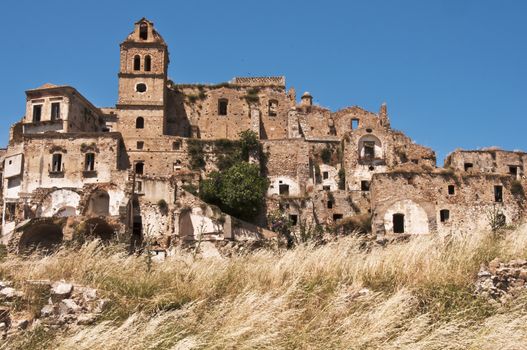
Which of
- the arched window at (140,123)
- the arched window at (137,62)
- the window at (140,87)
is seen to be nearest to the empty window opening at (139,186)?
the arched window at (140,123)

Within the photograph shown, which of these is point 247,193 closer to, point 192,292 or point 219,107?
point 219,107

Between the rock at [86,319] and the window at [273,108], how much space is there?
4549 cm

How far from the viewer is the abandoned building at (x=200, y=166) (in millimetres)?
35031

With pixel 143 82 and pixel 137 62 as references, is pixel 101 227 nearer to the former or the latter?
pixel 143 82

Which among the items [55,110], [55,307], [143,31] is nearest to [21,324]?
[55,307]

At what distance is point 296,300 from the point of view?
8.80 m

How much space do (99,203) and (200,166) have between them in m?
10.4

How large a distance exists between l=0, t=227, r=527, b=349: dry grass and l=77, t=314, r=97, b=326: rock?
0.18m

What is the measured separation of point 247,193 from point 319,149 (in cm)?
1118

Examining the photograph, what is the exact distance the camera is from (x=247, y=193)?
3844cm

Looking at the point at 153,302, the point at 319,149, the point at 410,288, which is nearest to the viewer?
the point at 153,302

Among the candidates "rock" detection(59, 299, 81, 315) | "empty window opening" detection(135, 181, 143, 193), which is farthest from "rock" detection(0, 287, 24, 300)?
"empty window opening" detection(135, 181, 143, 193)

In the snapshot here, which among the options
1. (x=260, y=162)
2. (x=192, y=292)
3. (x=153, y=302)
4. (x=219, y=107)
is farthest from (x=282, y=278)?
(x=219, y=107)

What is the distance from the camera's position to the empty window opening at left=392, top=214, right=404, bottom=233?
35.2 m
